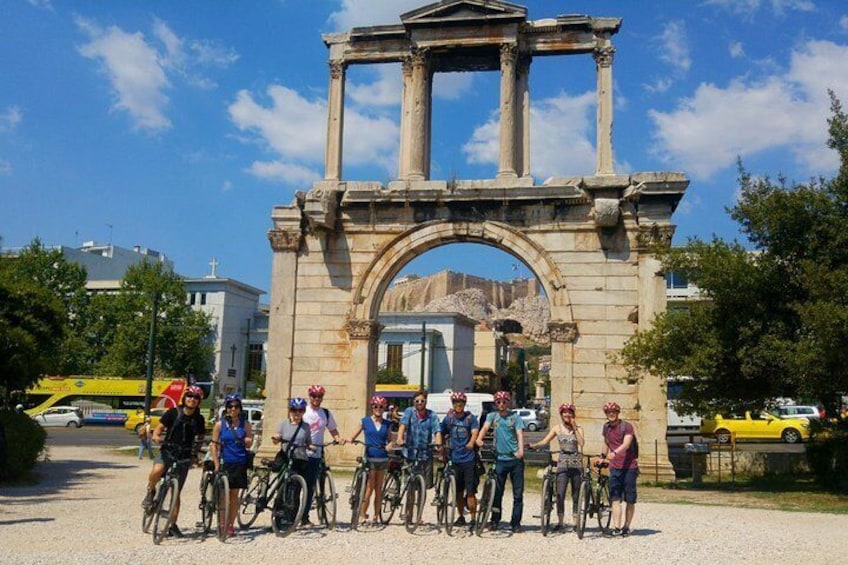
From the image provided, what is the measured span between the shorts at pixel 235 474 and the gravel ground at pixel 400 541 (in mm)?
630

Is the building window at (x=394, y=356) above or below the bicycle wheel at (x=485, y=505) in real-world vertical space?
above

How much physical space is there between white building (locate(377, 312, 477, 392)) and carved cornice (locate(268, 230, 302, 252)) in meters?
44.4

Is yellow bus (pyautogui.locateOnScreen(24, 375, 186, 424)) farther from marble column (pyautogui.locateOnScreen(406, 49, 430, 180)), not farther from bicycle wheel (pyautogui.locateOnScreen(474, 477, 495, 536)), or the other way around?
bicycle wheel (pyautogui.locateOnScreen(474, 477, 495, 536))

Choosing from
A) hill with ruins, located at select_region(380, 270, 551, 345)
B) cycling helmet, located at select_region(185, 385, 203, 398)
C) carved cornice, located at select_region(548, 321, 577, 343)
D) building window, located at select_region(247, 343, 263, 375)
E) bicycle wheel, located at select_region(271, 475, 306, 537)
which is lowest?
bicycle wheel, located at select_region(271, 475, 306, 537)

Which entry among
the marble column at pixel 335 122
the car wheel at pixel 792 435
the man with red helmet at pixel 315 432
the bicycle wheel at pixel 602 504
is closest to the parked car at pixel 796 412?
the car wheel at pixel 792 435

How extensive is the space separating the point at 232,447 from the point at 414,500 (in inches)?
96.0

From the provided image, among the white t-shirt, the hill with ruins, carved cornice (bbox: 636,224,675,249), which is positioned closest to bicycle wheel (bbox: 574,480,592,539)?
the white t-shirt

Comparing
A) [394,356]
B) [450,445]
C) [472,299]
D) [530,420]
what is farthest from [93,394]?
[472,299]

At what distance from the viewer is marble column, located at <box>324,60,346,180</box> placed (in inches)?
768

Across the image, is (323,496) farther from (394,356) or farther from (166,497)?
(394,356)

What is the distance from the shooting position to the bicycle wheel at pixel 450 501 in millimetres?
9883

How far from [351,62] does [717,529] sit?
14033 millimetres

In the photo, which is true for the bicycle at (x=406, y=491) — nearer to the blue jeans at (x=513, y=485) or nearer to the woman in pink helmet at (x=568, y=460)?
the blue jeans at (x=513, y=485)

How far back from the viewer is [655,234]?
1759 cm
